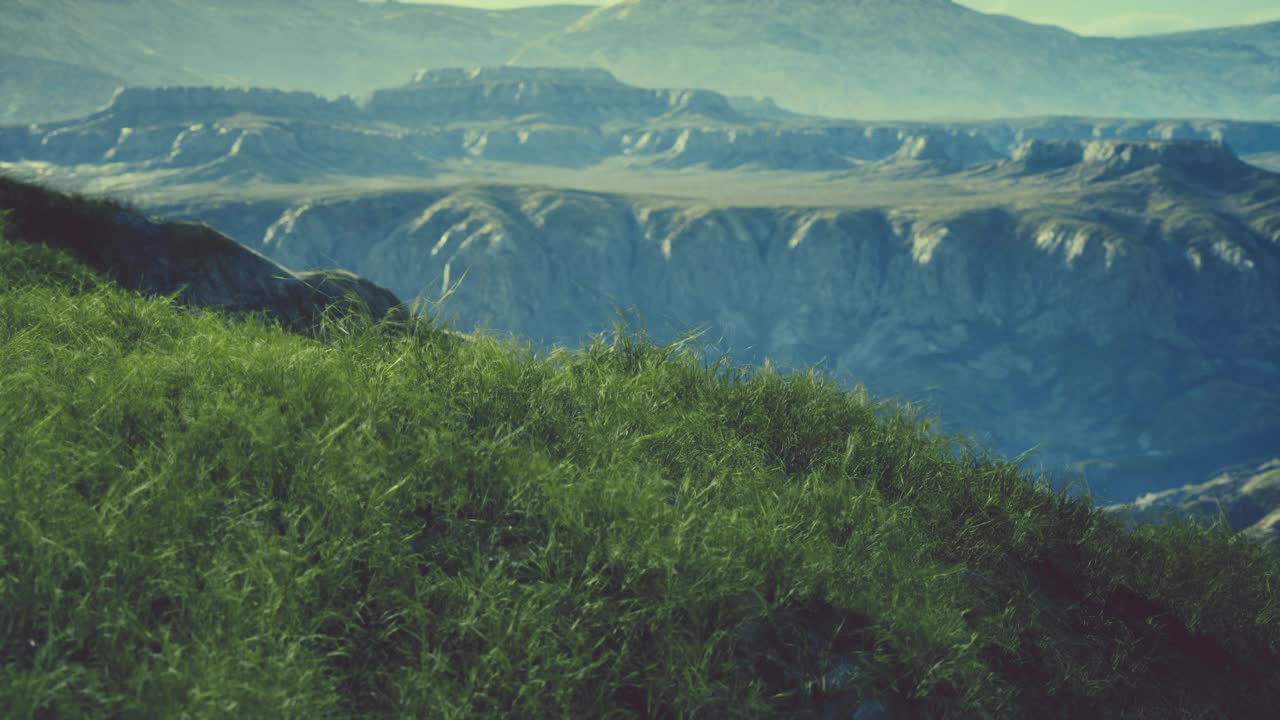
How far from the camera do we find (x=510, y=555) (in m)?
4.68

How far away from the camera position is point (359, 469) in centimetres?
477

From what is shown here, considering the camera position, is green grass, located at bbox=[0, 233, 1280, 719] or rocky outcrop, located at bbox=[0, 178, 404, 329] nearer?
green grass, located at bbox=[0, 233, 1280, 719]

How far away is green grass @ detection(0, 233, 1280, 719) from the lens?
3.91m

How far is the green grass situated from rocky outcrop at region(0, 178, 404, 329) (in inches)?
92.6

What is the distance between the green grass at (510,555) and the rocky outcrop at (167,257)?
2351 mm

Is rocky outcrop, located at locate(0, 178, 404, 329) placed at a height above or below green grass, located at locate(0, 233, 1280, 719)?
above

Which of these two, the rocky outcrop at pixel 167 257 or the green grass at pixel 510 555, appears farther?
the rocky outcrop at pixel 167 257

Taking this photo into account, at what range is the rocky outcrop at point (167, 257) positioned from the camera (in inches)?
364

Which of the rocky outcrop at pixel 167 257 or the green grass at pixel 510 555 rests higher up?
the rocky outcrop at pixel 167 257

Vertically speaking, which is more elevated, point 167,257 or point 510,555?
point 167,257

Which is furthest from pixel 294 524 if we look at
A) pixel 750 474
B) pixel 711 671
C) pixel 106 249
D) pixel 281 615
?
pixel 106 249

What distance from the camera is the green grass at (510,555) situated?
391 centimetres

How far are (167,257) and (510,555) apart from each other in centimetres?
732

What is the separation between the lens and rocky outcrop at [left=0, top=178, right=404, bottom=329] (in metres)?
9.23
